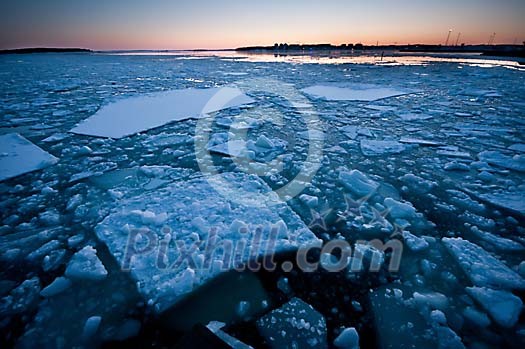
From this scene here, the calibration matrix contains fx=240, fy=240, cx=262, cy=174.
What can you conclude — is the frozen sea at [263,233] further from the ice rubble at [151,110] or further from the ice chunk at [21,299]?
the ice rubble at [151,110]

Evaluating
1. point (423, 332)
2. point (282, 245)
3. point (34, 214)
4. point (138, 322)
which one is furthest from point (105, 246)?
point (423, 332)

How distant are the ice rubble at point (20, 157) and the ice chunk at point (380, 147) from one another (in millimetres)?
3137

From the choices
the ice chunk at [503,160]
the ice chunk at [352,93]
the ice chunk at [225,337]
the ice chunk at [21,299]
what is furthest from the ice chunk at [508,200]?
the ice chunk at [352,93]

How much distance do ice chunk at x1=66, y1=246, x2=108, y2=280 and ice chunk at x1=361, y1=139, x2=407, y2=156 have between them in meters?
2.40

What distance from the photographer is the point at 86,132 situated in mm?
3123

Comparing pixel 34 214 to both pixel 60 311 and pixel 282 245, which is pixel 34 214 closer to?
pixel 60 311

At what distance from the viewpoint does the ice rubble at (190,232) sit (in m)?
1.10

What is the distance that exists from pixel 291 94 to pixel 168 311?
5674 mm

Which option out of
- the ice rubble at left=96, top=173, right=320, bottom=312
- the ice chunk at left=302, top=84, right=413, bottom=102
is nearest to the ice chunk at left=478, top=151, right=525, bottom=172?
the ice rubble at left=96, top=173, right=320, bottom=312

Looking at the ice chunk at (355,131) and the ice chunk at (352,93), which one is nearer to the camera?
the ice chunk at (355,131)

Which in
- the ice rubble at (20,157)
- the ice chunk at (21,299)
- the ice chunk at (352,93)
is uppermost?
the ice chunk at (352,93)

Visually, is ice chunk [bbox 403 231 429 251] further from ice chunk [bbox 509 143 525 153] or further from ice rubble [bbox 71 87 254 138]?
ice rubble [bbox 71 87 254 138]

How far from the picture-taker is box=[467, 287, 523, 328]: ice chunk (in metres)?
0.94

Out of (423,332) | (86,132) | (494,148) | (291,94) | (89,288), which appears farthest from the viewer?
(291,94)
